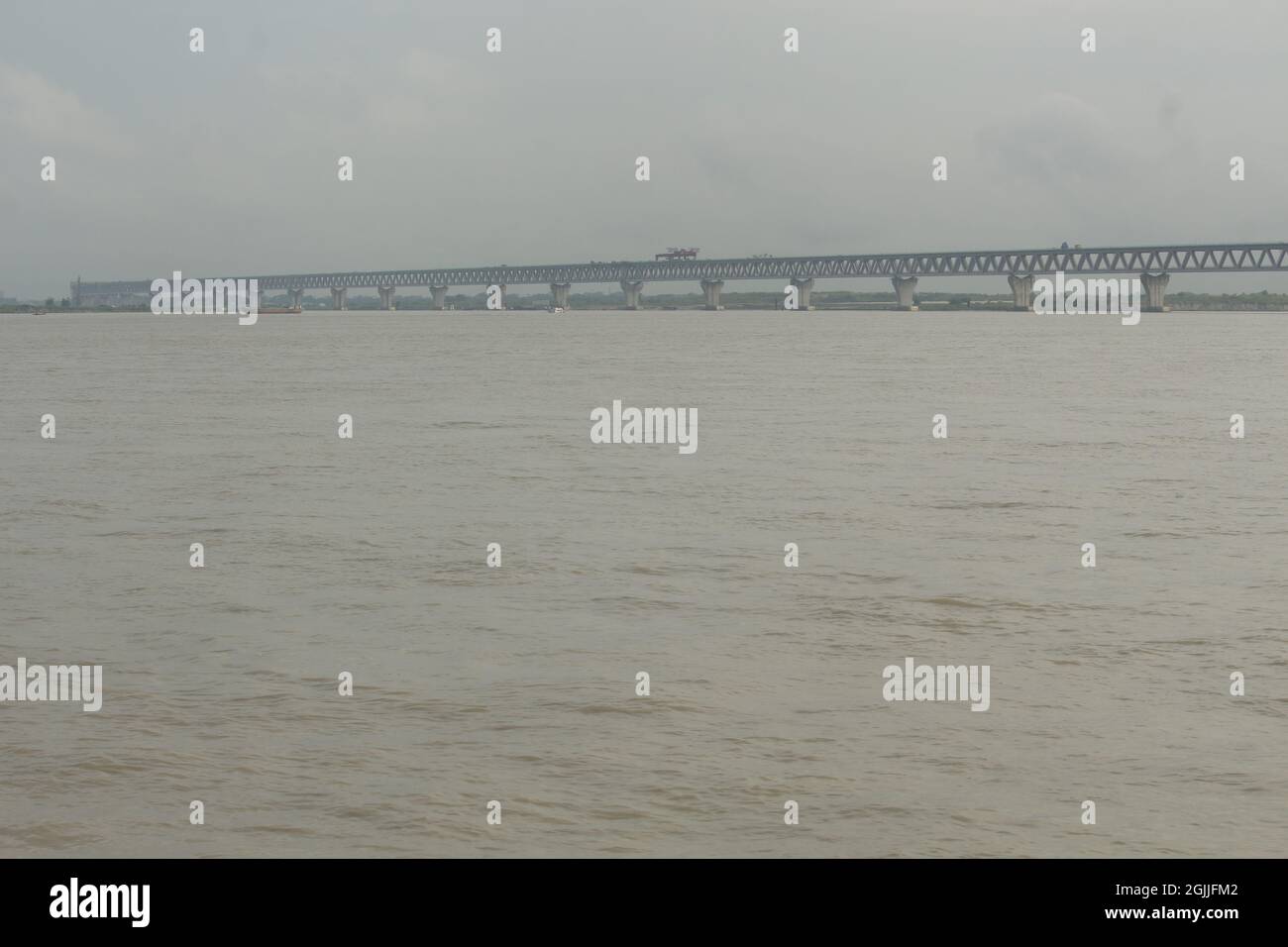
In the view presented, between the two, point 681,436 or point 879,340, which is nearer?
point 681,436

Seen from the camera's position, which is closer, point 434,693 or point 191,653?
Result: point 434,693

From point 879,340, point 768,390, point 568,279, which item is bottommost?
point 768,390

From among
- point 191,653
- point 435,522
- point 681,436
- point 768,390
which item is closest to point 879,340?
point 768,390

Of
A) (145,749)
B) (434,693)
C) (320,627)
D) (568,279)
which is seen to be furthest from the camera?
(568,279)

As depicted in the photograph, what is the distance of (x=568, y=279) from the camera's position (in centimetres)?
18488
